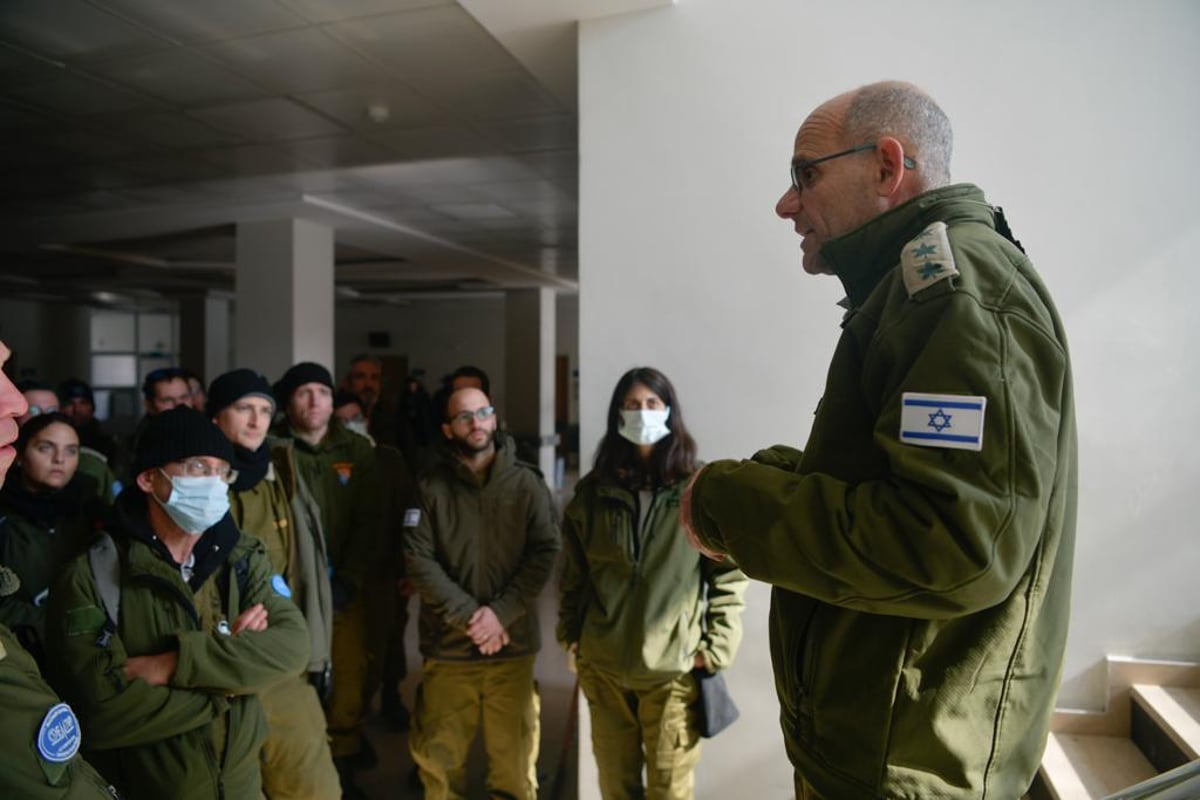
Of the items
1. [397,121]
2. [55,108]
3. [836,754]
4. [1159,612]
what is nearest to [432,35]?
[397,121]

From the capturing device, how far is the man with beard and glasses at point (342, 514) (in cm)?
315

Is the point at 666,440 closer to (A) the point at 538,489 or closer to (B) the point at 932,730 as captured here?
(A) the point at 538,489

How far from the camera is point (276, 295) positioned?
6605 millimetres

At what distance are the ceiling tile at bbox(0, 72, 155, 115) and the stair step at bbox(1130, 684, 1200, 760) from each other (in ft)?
16.5

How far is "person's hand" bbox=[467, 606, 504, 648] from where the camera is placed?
8.18 feet

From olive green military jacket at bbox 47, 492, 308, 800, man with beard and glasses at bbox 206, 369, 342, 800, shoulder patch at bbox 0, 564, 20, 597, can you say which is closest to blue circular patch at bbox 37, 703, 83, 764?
shoulder patch at bbox 0, 564, 20, 597

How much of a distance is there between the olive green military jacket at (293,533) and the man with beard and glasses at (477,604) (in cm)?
→ 35

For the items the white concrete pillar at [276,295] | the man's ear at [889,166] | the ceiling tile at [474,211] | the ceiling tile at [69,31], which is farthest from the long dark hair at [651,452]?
the white concrete pillar at [276,295]

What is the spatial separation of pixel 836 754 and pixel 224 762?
5.15 ft

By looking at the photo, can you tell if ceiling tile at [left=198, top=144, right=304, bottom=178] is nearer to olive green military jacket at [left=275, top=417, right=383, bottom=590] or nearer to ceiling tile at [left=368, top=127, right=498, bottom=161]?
ceiling tile at [left=368, top=127, right=498, bottom=161]

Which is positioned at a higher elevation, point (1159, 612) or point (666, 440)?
point (666, 440)

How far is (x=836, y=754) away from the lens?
1036 mm

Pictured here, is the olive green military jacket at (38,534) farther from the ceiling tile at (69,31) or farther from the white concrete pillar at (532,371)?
the white concrete pillar at (532,371)

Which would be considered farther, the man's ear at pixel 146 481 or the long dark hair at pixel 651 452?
the long dark hair at pixel 651 452
